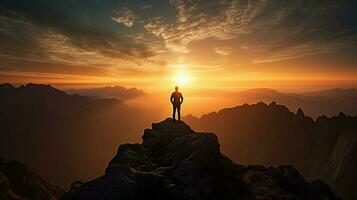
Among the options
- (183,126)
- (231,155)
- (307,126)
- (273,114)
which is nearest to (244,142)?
(231,155)

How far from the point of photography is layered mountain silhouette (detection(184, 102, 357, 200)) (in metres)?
113

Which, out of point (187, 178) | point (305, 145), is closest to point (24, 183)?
point (187, 178)

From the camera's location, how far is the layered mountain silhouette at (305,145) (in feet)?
371

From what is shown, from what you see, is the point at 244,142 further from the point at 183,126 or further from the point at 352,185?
the point at 183,126

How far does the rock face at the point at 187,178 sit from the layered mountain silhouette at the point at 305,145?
95.6 meters

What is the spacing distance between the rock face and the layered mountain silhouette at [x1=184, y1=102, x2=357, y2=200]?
9562cm

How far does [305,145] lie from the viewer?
530 feet

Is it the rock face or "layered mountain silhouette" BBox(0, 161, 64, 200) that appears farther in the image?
"layered mountain silhouette" BBox(0, 161, 64, 200)

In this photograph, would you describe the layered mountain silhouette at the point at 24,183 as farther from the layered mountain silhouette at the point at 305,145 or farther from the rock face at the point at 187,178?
the layered mountain silhouette at the point at 305,145

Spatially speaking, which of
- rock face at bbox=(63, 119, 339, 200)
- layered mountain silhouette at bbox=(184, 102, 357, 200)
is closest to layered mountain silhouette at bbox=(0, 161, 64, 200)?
rock face at bbox=(63, 119, 339, 200)

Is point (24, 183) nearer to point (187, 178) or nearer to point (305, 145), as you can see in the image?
point (187, 178)

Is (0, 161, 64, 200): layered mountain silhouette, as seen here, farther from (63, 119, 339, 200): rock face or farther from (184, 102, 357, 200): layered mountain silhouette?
(184, 102, 357, 200): layered mountain silhouette

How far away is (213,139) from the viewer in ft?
91.2

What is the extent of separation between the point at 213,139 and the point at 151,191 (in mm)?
10495
